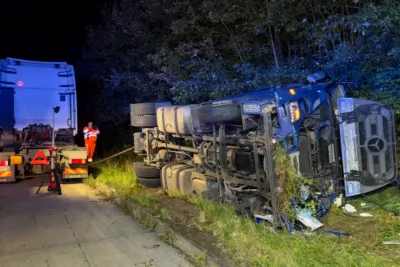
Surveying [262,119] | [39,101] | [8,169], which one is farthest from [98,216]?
[39,101]

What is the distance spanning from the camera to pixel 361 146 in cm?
518

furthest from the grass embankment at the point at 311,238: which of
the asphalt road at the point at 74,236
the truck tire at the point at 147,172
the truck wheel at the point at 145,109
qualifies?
the truck wheel at the point at 145,109

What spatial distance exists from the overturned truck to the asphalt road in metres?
1.44

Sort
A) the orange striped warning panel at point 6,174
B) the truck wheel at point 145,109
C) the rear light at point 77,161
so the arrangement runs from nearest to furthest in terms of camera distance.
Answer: the truck wheel at point 145,109, the orange striped warning panel at point 6,174, the rear light at point 77,161

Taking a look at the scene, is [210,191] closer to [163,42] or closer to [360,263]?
[360,263]

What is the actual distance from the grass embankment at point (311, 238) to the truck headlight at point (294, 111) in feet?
4.65

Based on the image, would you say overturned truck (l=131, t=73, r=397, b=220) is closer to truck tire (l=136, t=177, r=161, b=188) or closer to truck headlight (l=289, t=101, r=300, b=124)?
truck headlight (l=289, t=101, r=300, b=124)

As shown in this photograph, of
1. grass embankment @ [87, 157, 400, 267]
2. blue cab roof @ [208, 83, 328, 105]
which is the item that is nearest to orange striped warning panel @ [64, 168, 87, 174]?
grass embankment @ [87, 157, 400, 267]

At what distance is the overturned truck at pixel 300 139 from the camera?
487 cm

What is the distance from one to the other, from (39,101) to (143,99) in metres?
3.42

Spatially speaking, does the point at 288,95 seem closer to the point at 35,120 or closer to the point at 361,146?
the point at 361,146

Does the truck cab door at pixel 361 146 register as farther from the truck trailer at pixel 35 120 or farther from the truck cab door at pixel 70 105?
the truck cab door at pixel 70 105

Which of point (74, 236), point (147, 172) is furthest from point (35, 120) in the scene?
point (74, 236)

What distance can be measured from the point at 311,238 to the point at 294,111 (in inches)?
65.3
